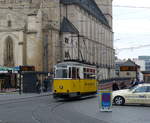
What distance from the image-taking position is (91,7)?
10169cm

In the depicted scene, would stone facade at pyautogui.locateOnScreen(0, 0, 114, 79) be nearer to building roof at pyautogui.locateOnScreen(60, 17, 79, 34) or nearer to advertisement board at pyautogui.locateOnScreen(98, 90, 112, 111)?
building roof at pyautogui.locateOnScreen(60, 17, 79, 34)

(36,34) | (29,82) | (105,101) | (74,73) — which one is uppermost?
(36,34)

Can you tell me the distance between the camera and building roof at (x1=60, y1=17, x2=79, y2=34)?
7395cm

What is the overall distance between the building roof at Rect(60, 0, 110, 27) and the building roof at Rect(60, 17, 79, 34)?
511 centimetres

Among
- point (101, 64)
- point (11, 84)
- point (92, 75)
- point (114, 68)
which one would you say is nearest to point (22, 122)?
point (92, 75)

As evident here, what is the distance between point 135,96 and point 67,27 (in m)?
53.5

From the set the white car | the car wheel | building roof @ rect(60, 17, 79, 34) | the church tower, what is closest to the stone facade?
building roof @ rect(60, 17, 79, 34)

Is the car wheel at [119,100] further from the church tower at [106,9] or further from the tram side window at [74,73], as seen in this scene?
the church tower at [106,9]

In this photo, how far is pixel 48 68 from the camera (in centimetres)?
6888

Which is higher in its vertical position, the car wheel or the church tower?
the church tower

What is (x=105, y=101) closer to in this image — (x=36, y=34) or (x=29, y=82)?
(x=29, y=82)

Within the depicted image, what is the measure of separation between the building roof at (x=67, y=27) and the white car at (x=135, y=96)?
51692 millimetres

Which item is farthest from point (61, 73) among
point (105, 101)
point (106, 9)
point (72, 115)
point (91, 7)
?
point (106, 9)

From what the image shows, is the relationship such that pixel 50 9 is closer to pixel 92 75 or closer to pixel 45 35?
pixel 45 35
